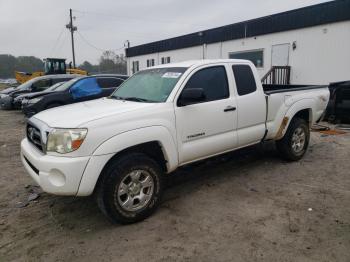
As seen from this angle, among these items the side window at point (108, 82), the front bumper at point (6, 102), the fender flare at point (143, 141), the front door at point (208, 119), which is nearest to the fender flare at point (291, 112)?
the front door at point (208, 119)

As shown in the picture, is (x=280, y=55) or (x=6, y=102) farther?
(x=280, y=55)

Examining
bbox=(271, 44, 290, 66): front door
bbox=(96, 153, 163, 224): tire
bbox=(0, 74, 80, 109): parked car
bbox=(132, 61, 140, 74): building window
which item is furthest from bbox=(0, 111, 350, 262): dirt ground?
bbox=(132, 61, 140, 74): building window

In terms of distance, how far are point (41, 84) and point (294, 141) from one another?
12.4 meters

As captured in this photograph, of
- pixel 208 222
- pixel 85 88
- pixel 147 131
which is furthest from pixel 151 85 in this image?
pixel 85 88

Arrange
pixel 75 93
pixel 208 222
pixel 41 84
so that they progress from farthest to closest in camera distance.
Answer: pixel 41 84 < pixel 75 93 < pixel 208 222

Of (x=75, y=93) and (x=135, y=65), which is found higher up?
(x=135, y=65)

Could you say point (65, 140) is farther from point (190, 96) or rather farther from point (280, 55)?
point (280, 55)

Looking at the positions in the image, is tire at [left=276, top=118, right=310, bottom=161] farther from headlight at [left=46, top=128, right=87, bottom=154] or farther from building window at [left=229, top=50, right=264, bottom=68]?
building window at [left=229, top=50, right=264, bottom=68]

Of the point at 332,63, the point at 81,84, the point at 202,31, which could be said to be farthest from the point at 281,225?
the point at 202,31

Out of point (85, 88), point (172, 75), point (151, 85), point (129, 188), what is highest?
point (172, 75)

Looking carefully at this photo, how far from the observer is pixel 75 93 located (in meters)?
10.6

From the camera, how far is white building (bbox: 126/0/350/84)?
1357 centimetres

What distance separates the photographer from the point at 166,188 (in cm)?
479

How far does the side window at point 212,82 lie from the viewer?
4.34 metres
